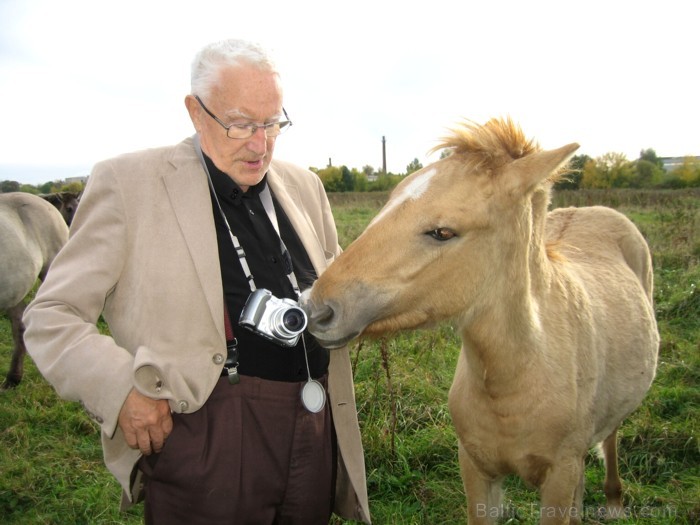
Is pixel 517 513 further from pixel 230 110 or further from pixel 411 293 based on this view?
pixel 230 110

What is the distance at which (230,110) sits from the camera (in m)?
1.91

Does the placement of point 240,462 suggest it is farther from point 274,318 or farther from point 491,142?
point 491,142

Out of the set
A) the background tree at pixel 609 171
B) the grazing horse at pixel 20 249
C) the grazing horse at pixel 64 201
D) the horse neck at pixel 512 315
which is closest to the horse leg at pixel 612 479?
the horse neck at pixel 512 315

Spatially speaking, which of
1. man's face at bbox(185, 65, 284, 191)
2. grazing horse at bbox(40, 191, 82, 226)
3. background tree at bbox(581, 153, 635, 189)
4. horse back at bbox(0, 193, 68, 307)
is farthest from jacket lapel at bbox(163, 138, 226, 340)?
background tree at bbox(581, 153, 635, 189)

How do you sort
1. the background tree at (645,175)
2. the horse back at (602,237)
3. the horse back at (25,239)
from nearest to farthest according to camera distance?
the horse back at (602,237) < the horse back at (25,239) < the background tree at (645,175)

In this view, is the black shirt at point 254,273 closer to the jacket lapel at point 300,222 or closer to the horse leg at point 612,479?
the jacket lapel at point 300,222

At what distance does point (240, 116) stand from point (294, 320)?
31.8 inches

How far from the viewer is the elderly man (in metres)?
1.68

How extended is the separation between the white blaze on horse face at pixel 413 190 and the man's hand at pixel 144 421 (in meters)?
1.05

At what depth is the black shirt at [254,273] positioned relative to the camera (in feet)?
6.43

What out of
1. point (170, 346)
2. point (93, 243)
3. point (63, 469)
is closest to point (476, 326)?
point (170, 346)

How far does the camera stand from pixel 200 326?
71.8 inches

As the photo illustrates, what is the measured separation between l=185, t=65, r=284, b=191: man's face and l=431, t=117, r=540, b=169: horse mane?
2.43 ft

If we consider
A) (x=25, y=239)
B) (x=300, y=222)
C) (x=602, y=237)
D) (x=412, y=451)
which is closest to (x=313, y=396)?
(x=300, y=222)
